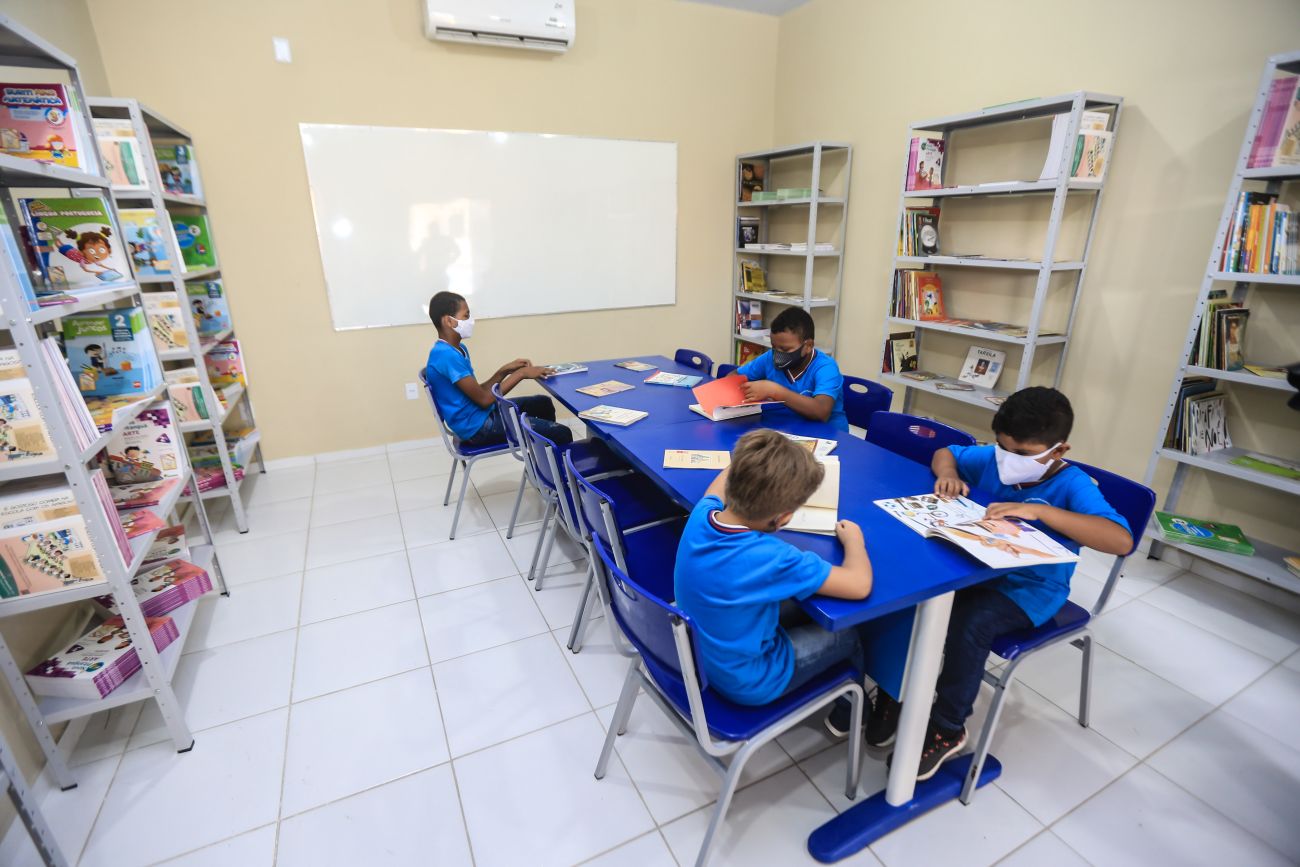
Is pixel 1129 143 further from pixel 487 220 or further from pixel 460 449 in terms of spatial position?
pixel 487 220

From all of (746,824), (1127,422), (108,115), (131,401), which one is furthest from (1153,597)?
(108,115)

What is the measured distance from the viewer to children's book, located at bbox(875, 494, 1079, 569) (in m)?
1.28

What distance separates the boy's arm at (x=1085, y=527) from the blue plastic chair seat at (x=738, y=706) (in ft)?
2.00

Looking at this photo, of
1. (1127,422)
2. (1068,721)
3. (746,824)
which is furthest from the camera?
(1127,422)

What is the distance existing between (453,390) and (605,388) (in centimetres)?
79

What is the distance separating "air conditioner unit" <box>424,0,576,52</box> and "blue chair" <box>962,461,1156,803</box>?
A: 3.90 meters

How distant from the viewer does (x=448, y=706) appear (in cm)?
199

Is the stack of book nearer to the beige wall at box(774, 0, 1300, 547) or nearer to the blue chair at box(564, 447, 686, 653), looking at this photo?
the blue chair at box(564, 447, 686, 653)

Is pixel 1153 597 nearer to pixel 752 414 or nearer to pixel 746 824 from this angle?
pixel 752 414

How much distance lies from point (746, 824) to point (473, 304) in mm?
3660

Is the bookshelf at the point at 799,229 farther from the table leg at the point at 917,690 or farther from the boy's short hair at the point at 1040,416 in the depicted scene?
the table leg at the point at 917,690

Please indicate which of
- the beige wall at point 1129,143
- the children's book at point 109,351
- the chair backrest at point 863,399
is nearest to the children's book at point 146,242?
the children's book at point 109,351

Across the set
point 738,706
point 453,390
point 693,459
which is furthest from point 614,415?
point 738,706

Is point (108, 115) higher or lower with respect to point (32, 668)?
higher
